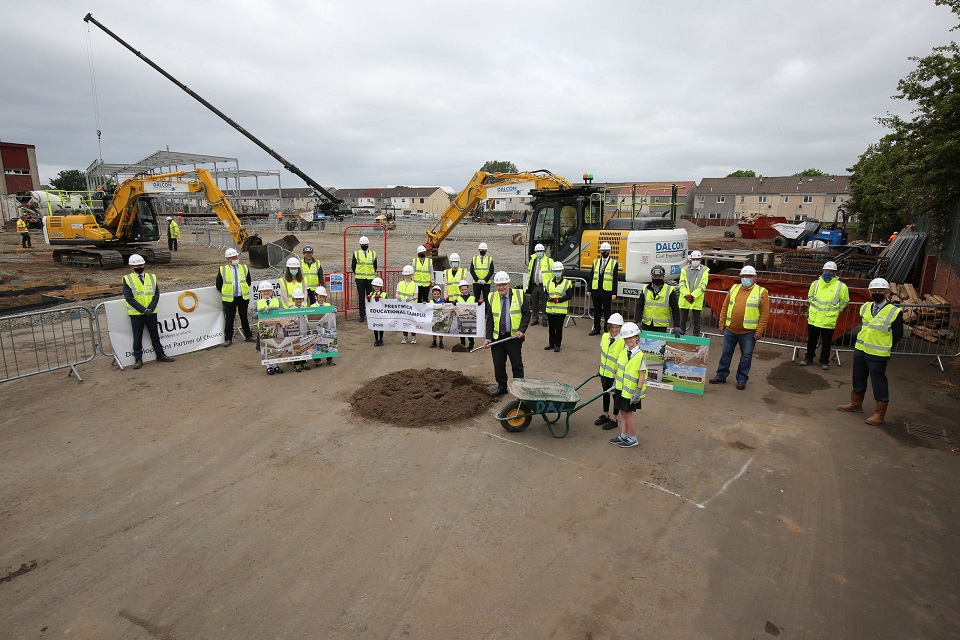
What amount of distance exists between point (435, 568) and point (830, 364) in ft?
30.4

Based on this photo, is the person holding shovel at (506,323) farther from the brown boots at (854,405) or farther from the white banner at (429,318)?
Answer: the brown boots at (854,405)

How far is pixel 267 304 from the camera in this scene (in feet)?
31.1

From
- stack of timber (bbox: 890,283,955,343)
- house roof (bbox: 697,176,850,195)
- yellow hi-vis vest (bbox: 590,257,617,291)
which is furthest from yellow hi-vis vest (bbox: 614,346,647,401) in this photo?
house roof (bbox: 697,176,850,195)

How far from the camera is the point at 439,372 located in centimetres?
887

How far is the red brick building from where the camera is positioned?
2003 inches

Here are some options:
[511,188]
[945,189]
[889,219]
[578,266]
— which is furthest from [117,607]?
[889,219]

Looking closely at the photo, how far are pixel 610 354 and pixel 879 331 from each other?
3.91 meters

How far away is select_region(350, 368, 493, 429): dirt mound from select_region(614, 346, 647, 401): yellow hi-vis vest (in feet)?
7.53

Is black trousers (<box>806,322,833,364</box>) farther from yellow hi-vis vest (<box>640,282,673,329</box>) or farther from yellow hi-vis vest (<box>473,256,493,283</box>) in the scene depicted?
yellow hi-vis vest (<box>473,256,493,283</box>)

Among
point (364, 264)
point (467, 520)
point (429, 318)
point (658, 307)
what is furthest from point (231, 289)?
point (658, 307)

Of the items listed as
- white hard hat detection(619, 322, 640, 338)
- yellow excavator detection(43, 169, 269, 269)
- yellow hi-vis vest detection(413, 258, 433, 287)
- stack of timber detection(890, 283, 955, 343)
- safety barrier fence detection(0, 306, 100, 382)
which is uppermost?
yellow excavator detection(43, 169, 269, 269)

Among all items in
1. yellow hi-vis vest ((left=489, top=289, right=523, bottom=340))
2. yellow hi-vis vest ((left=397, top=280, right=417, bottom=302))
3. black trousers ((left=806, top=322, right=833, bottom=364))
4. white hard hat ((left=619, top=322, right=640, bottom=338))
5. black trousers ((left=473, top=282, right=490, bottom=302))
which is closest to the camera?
white hard hat ((left=619, top=322, right=640, bottom=338))

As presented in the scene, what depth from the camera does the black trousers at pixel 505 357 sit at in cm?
790

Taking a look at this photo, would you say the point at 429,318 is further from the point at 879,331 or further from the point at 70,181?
the point at 70,181
